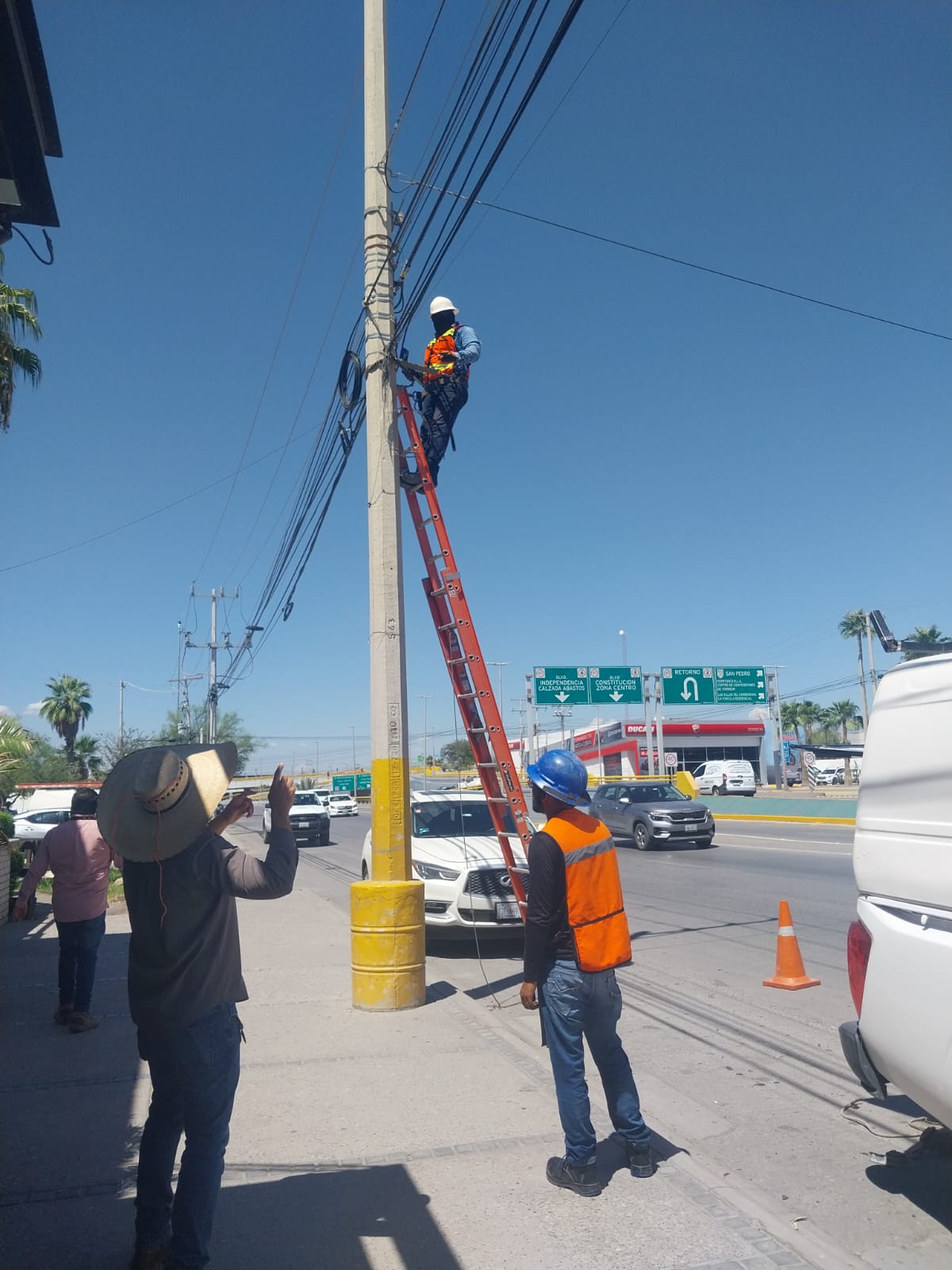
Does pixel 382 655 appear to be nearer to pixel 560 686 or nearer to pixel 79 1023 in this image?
pixel 79 1023

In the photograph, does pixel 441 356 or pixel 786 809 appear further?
pixel 786 809

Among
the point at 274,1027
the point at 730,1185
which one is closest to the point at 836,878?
the point at 274,1027

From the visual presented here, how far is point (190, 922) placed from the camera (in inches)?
137

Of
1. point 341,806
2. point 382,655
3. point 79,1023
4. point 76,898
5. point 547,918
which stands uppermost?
point 382,655

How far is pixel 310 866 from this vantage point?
77.7ft

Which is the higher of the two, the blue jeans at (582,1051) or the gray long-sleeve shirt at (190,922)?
the gray long-sleeve shirt at (190,922)

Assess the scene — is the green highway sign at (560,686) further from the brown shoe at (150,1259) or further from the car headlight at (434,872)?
the brown shoe at (150,1259)

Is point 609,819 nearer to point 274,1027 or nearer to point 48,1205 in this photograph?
point 274,1027

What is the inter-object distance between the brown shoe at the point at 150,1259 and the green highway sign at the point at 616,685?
4059 centimetres

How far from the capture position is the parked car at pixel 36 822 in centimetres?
2758

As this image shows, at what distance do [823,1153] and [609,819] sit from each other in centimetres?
2121

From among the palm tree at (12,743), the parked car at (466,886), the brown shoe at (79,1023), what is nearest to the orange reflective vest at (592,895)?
the brown shoe at (79,1023)

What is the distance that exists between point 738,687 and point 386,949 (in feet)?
130

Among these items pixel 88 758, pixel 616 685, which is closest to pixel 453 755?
pixel 88 758
